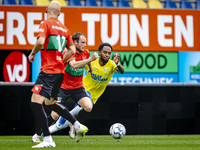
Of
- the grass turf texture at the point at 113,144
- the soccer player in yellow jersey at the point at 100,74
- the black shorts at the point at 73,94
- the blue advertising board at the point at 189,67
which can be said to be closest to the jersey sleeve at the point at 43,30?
the grass turf texture at the point at 113,144

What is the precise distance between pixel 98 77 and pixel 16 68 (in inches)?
147

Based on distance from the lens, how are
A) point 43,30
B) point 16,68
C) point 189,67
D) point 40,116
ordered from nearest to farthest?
point 43,30, point 40,116, point 16,68, point 189,67

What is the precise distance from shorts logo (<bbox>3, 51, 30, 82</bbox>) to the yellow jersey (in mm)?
3243

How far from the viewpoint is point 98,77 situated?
6.11 m

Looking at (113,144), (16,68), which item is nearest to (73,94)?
(113,144)

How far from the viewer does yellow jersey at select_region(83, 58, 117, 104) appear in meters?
6.09

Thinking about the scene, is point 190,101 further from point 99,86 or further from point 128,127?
point 99,86

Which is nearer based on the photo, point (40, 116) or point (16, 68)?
point (40, 116)

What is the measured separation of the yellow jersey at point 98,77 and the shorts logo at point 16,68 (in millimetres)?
3243

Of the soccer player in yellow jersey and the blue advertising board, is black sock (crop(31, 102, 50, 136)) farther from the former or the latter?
the blue advertising board

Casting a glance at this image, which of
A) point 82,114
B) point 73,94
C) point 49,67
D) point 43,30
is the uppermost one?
point 43,30

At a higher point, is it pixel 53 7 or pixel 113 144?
pixel 53 7

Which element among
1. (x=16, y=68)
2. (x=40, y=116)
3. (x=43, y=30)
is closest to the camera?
(x=43, y=30)

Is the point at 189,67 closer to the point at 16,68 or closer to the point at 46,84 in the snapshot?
the point at 16,68
